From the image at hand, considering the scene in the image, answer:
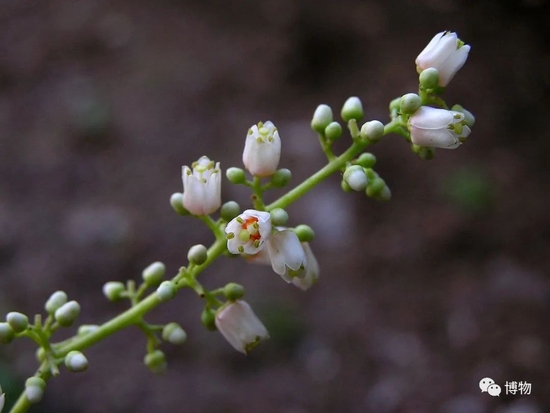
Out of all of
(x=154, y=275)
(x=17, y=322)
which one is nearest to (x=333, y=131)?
(x=154, y=275)

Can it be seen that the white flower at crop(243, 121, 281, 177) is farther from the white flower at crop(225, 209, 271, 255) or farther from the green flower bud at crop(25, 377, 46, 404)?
the green flower bud at crop(25, 377, 46, 404)

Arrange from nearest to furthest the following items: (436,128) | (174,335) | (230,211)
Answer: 1. (436,128)
2. (230,211)
3. (174,335)

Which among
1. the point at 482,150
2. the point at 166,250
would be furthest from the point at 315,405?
the point at 482,150

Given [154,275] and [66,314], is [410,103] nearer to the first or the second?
[154,275]

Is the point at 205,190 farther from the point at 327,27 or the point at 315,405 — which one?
the point at 327,27

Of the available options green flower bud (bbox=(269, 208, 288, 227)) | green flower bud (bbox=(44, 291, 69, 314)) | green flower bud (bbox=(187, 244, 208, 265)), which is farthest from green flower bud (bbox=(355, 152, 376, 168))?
green flower bud (bbox=(44, 291, 69, 314))

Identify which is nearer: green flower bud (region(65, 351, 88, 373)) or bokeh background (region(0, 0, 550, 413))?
green flower bud (region(65, 351, 88, 373))

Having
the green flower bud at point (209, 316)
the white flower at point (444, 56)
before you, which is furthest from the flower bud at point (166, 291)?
the white flower at point (444, 56)

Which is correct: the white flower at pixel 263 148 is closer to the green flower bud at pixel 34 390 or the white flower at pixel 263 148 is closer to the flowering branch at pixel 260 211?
the flowering branch at pixel 260 211

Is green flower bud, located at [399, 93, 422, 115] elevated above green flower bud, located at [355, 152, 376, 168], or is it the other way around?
green flower bud, located at [399, 93, 422, 115]
